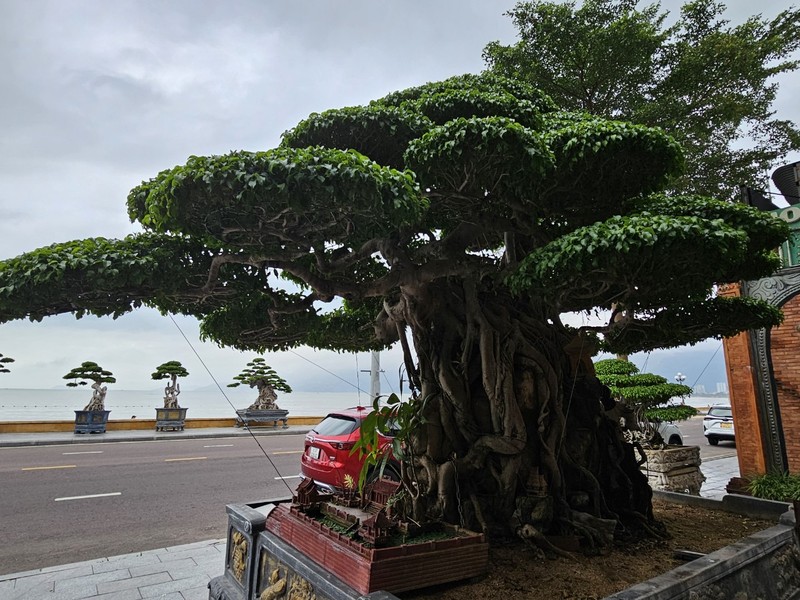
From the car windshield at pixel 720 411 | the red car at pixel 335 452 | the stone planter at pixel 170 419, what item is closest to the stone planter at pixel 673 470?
the red car at pixel 335 452

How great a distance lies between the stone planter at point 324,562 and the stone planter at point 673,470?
5736mm

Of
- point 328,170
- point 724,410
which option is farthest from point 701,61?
point 724,410

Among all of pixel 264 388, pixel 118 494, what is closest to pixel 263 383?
pixel 264 388

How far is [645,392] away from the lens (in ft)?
26.0

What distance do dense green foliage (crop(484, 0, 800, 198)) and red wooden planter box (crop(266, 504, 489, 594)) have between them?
8.28 meters

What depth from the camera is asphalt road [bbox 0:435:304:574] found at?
5180 millimetres

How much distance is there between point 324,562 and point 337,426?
4.71m

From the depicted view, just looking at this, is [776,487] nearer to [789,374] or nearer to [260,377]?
[789,374]

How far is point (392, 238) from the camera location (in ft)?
12.4

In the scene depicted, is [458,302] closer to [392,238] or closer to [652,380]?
[392,238]

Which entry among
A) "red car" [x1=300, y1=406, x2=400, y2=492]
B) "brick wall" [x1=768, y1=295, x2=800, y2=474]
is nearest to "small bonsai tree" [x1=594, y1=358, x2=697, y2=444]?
"brick wall" [x1=768, y1=295, x2=800, y2=474]

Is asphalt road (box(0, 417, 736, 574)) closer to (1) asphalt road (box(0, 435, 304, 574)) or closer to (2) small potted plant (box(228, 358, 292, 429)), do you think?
(1) asphalt road (box(0, 435, 304, 574))

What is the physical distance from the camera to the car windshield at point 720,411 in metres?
15.8

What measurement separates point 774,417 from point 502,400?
6604 mm
